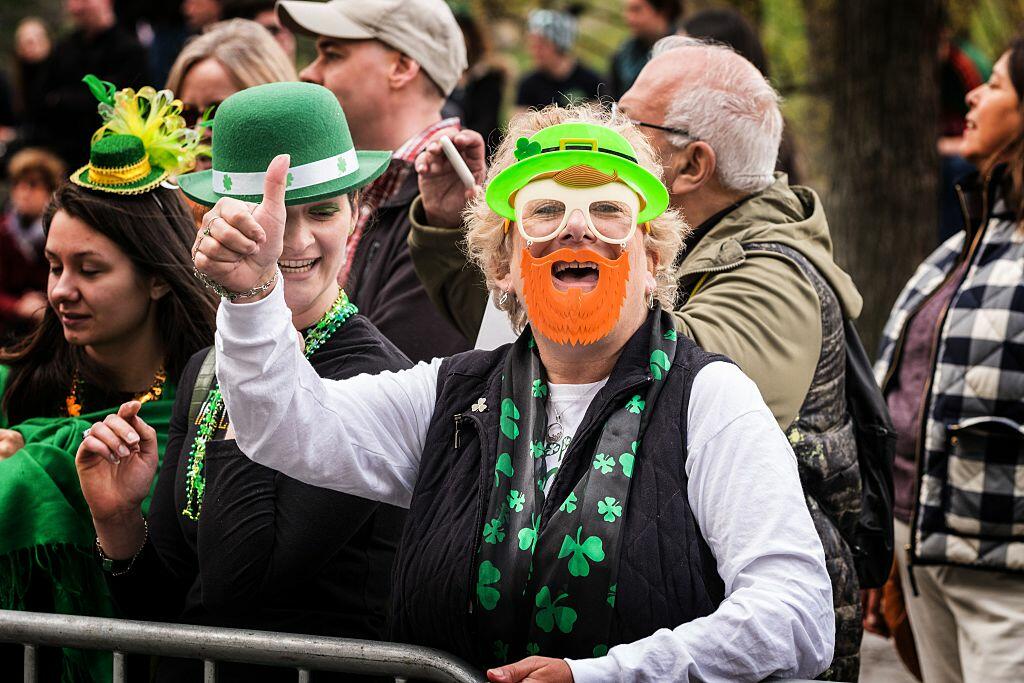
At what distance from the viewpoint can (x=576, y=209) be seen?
245 centimetres

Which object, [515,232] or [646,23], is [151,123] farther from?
[646,23]

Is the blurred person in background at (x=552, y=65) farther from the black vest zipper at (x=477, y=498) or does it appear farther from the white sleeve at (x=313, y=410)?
the black vest zipper at (x=477, y=498)

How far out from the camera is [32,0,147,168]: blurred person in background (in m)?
8.45

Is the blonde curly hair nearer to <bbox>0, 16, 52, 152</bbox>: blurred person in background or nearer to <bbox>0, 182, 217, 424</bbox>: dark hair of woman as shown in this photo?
<bbox>0, 182, 217, 424</bbox>: dark hair of woman

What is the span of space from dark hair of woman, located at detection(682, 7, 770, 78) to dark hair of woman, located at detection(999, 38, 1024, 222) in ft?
2.97


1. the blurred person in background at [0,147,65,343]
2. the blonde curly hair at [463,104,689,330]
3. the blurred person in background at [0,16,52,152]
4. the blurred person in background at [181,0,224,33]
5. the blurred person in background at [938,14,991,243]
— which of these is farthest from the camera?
the blurred person in background at [0,16,52,152]

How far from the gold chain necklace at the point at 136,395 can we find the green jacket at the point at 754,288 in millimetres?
740

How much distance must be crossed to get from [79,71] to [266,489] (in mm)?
6779

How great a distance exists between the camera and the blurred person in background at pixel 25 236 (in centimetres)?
835

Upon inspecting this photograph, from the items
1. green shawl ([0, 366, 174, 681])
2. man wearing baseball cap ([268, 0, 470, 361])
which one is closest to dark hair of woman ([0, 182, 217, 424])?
green shawl ([0, 366, 174, 681])

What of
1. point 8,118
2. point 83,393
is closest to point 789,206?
point 83,393

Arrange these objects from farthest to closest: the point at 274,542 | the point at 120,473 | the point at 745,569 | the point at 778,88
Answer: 1. the point at 778,88
2. the point at 120,473
3. the point at 274,542
4. the point at 745,569

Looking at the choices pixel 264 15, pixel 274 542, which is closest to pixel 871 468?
pixel 274 542

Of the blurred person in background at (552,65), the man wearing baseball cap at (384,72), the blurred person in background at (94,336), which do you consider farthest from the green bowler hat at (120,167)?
the blurred person in background at (552,65)
